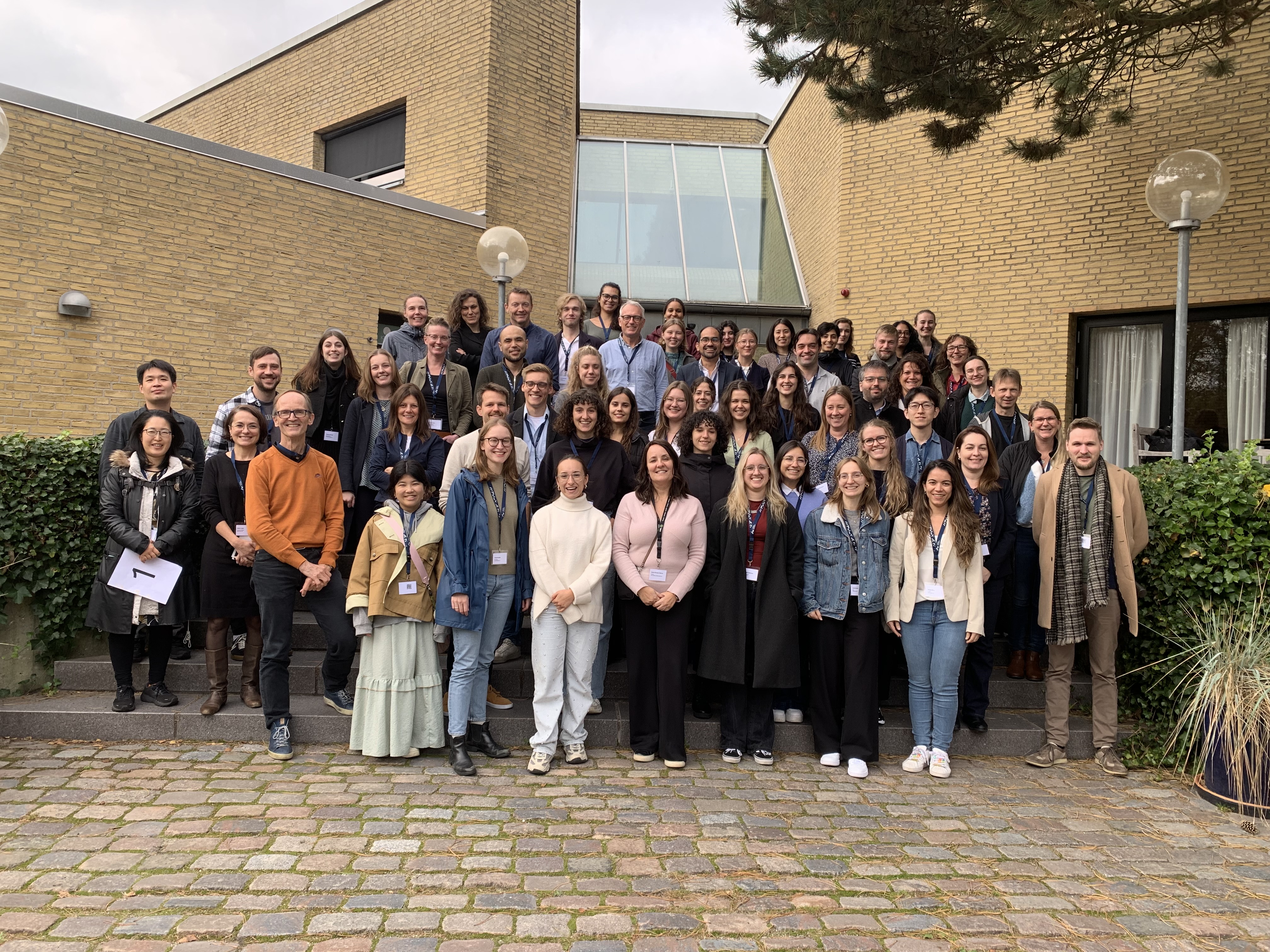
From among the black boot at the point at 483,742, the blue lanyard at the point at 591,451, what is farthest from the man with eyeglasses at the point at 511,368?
the black boot at the point at 483,742

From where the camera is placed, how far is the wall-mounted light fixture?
9.64m

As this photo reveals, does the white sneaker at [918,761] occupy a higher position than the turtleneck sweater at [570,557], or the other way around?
the turtleneck sweater at [570,557]

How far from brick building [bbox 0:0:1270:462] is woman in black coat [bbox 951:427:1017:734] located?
638 centimetres

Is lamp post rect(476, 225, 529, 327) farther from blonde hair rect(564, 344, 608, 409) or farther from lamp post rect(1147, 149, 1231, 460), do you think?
lamp post rect(1147, 149, 1231, 460)

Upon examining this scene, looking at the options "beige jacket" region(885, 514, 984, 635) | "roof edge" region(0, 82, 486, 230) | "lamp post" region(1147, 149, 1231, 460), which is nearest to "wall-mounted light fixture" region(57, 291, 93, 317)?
"roof edge" region(0, 82, 486, 230)

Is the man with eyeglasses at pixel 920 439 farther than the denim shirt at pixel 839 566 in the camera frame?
Yes

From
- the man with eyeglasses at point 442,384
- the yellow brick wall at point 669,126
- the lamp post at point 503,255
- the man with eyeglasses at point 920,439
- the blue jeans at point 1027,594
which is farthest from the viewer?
the yellow brick wall at point 669,126

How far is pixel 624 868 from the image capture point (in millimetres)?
3740

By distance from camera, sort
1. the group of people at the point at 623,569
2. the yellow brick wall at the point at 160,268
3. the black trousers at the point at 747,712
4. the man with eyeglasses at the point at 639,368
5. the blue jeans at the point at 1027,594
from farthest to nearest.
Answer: the yellow brick wall at the point at 160,268 → the man with eyeglasses at the point at 639,368 → the blue jeans at the point at 1027,594 → the black trousers at the point at 747,712 → the group of people at the point at 623,569

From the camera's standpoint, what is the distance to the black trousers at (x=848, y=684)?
5199 mm

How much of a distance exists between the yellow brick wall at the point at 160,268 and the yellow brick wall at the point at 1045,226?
23.6 ft

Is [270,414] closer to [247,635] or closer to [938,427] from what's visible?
[247,635]

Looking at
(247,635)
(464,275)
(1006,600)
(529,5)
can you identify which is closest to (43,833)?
(247,635)

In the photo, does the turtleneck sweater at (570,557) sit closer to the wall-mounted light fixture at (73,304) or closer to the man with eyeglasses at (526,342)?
the man with eyeglasses at (526,342)
